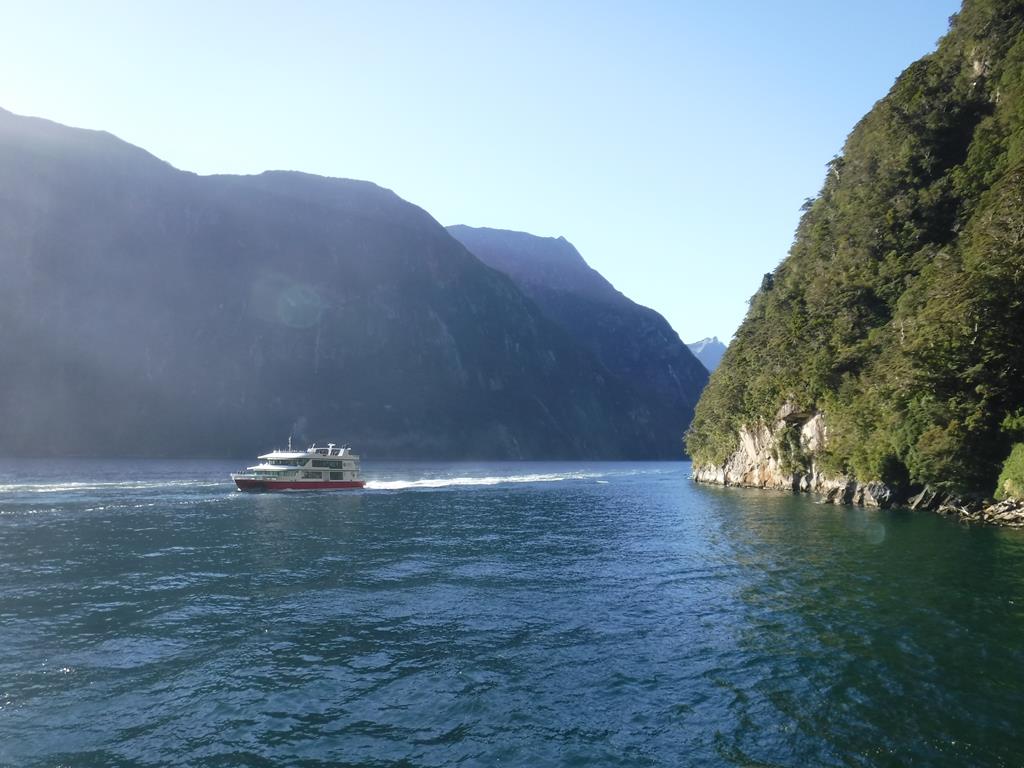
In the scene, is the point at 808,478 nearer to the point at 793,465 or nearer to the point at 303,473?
the point at 793,465

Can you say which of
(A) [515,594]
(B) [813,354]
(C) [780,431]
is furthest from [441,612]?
(C) [780,431]

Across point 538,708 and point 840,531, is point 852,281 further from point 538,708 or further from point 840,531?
point 538,708

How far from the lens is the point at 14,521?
1864 inches

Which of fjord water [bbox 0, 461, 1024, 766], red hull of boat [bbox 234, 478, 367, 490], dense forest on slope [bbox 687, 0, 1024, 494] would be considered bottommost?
fjord water [bbox 0, 461, 1024, 766]

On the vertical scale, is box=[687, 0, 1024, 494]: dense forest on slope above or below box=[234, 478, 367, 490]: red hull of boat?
above

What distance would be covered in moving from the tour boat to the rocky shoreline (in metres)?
58.4

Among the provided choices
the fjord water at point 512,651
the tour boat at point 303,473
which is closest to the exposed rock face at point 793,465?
the fjord water at point 512,651

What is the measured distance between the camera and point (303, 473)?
83.3 m

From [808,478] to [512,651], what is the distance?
231 ft

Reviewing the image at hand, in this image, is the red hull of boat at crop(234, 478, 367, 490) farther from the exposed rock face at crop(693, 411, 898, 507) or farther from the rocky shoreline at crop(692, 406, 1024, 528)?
the rocky shoreline at crop(692, 406, 1024, 528)

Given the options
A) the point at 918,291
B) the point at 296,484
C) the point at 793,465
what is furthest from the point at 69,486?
the point at 918,291

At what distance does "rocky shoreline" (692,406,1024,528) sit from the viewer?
1898 inches

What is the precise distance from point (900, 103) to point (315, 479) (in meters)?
92.1

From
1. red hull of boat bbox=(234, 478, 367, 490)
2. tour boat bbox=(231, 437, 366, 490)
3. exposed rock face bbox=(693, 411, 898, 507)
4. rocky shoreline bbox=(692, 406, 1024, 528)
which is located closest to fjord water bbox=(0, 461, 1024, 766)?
rocky shoreline bbox=(692, 406, 1024, 528)
